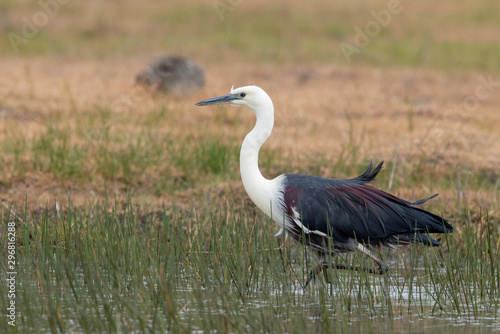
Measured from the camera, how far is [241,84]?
1645 cm

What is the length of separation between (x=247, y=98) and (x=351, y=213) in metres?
1.11

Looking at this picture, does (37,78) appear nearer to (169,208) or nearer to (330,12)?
(169,208)

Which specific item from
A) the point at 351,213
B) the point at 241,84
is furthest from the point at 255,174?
the point at 241,84

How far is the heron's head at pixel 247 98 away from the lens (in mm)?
5691

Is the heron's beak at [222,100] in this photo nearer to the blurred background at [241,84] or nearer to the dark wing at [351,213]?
the dark wing at [351,213]

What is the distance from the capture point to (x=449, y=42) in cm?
2325

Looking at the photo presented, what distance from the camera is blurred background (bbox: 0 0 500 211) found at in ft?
27.8

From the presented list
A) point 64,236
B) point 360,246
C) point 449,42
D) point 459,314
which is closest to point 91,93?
point 64,236

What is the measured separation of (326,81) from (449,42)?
7681mm

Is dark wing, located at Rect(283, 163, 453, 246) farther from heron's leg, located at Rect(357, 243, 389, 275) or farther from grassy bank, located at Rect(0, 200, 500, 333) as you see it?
grassy bank, located at Rect(0, 200, 500, 333)

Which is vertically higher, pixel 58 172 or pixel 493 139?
pixel 493 139

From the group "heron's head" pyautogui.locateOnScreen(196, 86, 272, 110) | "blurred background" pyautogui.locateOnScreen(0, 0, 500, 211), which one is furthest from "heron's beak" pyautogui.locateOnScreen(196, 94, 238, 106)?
"blurred background" pyautogui.locateOnScreen(0, 0, 500, 211)

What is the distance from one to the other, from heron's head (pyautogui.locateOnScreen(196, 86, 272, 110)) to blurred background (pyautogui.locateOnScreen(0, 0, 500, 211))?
3.22ft

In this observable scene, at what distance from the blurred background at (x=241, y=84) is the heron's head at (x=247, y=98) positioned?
98cm
